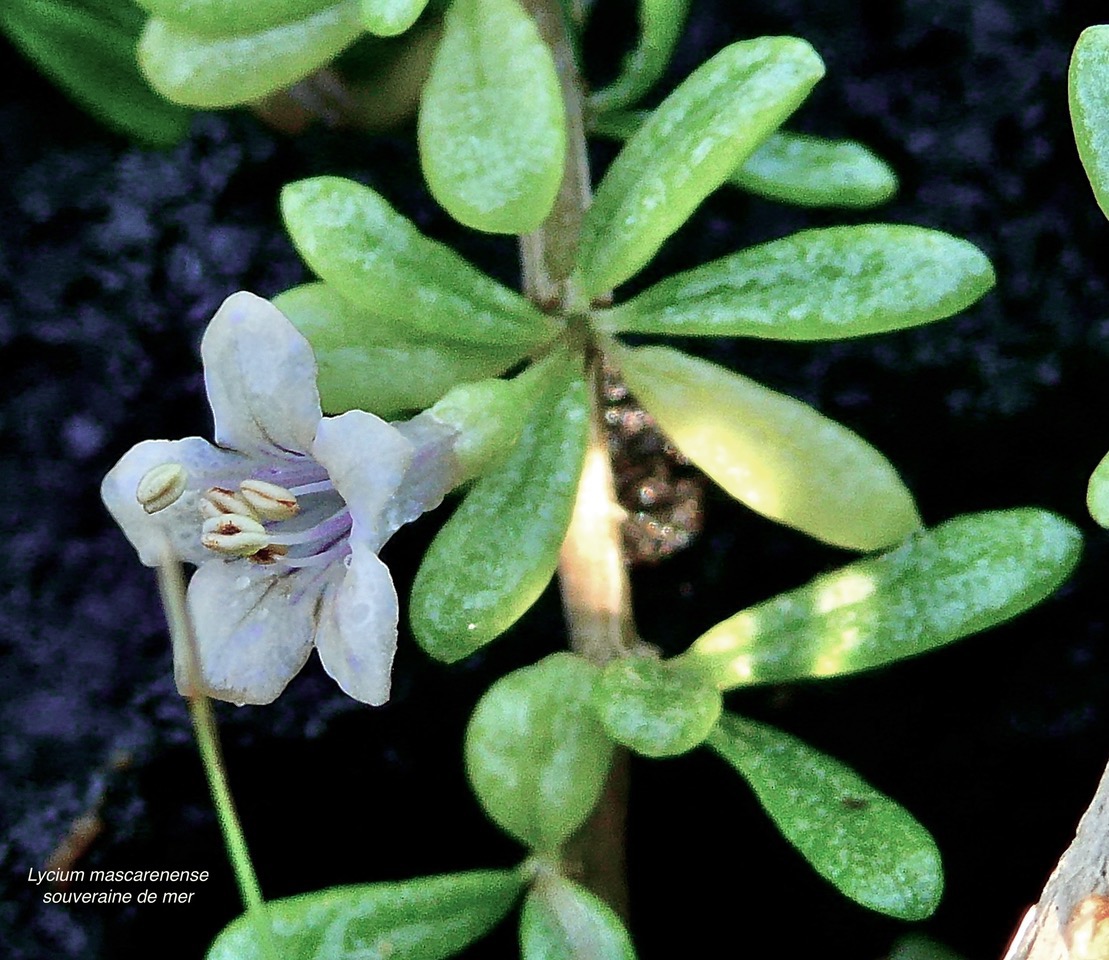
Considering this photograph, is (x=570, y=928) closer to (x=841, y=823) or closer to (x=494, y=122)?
(x=841, y=823)

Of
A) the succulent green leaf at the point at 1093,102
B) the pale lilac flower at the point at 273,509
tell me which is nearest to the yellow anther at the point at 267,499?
the pale lilac flower at the point at 273,509

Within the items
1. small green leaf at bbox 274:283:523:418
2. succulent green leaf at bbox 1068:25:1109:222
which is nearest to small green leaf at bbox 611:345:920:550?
small green leaf at bbox 274:283:523:418

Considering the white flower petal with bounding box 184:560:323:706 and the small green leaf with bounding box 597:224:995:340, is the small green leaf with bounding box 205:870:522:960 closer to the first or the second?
the white flower petal with bounding box 184:560:323:706

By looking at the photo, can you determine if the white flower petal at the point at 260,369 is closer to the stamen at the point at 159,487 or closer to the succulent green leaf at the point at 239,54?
the stamen at the point at 159,487

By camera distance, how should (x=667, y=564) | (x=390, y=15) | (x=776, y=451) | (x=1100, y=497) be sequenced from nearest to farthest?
(x=1100, y=497) < (x=390, y=15) < (x=776, y=451) < (x=667, y=564)

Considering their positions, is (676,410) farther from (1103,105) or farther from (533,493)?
(1103,105)

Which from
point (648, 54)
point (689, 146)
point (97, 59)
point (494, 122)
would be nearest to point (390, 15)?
point (494, 122)
